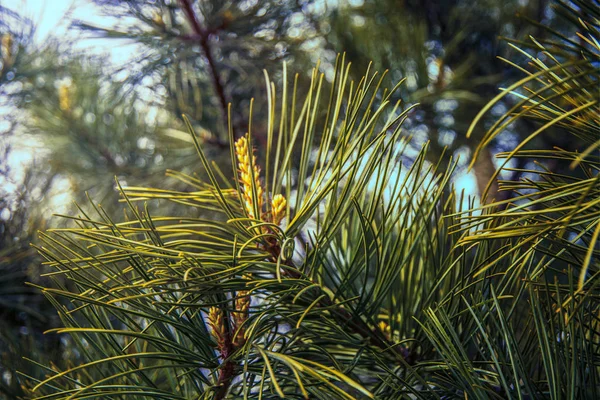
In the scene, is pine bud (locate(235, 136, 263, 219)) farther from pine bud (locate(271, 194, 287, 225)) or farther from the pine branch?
the pine branch

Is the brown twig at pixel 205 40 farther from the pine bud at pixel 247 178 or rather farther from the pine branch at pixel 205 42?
the pine bud at pixel 247 178

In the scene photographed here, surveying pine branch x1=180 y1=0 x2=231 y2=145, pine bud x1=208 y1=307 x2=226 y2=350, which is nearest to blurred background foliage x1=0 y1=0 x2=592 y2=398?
pine branch x1=180 y1=0 x2=231 y2=145

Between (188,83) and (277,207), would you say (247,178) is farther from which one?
(188,83)

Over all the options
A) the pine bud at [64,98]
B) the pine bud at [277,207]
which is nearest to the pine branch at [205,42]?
the pine bud at [64,98]

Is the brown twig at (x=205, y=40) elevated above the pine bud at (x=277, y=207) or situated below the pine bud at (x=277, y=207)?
above

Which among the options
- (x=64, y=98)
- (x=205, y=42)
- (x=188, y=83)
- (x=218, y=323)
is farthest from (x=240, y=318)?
(x=64, y=98)

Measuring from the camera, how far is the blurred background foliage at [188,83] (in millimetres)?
995

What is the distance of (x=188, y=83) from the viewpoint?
1.21m

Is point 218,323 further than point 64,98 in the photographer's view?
No

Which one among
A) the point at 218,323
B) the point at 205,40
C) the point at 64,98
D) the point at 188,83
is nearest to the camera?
the point at 218,323

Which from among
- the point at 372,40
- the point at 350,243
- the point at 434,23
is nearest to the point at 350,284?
the point at 350,243

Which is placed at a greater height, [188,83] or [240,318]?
[188,83]

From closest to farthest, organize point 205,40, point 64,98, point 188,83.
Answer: point 205,40
point 188,83
point 64,98

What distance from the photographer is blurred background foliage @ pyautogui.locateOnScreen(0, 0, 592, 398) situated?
99cm
